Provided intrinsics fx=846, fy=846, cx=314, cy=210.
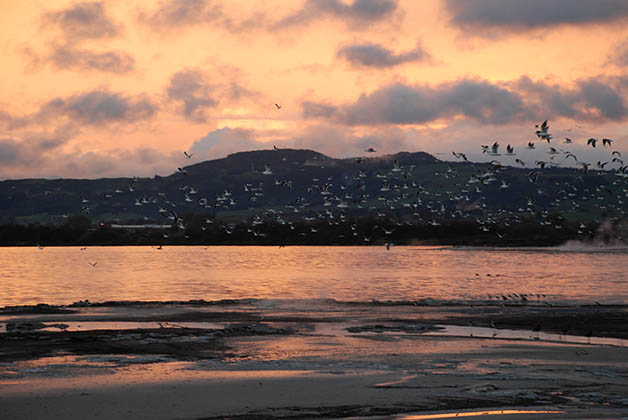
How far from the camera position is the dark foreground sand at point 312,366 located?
17828 millimetres

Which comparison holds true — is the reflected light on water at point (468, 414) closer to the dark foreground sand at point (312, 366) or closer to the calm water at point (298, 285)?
the dark foreground sand at point (312, 366)

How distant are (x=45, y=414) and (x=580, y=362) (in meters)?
14.5

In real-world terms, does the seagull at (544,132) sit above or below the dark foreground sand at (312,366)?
above

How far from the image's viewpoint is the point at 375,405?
59.2ft

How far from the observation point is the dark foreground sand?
1783cm

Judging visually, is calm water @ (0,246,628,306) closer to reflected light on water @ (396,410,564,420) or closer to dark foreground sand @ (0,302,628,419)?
dark foreground sand @ (0,302,628,419)

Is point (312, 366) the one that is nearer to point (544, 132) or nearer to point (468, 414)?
point (468, 414)

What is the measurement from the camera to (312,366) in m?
23.0

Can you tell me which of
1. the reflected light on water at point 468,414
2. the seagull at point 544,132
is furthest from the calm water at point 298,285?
the reflected light on water at point 468,414

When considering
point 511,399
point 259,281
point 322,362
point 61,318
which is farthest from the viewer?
point 259,281

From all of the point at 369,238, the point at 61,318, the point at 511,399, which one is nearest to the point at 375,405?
the point at 511,399

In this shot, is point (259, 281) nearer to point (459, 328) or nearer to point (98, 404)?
point (459, 328)

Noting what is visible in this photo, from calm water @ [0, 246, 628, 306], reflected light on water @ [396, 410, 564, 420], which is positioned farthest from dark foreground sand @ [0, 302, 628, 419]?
calm water @ [0, 246, 628, 306]

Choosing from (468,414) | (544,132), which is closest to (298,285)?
(544,132)
